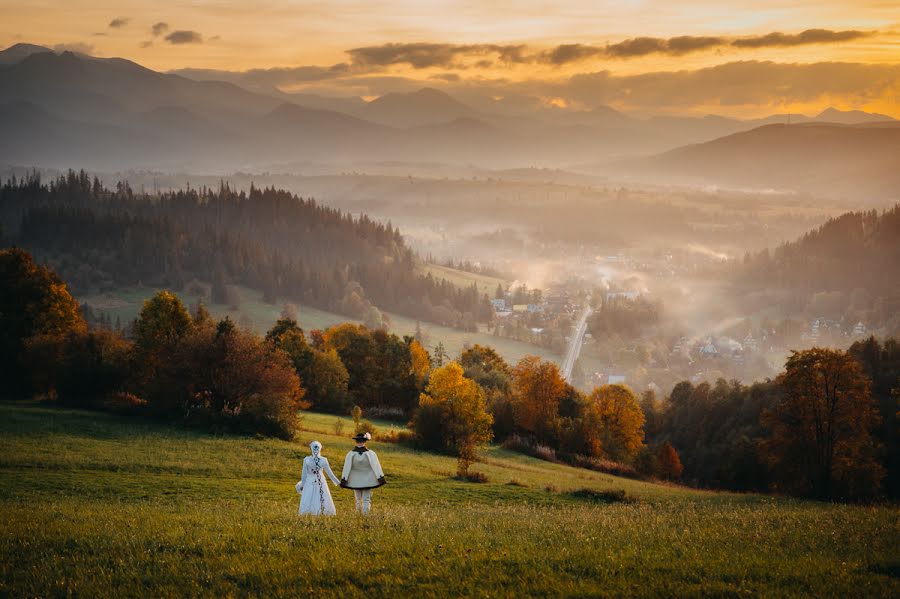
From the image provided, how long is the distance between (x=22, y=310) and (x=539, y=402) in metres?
59.3

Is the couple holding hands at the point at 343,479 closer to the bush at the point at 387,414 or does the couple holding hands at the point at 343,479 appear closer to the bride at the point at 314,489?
the bride at the point at 314,489

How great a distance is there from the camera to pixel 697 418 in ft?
344

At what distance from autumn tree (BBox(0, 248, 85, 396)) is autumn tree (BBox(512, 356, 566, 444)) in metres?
51.7

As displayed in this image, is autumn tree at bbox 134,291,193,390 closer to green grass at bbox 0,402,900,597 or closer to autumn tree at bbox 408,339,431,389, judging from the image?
green grass at bbox 0,402,900,597

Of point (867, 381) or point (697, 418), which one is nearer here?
point (867, 381)

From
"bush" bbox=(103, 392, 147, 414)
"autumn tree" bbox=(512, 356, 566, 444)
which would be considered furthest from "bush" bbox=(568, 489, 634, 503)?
"autumn tree" bbox=(512, 356, 566, 444)

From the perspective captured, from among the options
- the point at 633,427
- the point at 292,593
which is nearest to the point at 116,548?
the point at 292,593

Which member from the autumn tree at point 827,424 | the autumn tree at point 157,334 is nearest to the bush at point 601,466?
the autumn tree at point 827,424

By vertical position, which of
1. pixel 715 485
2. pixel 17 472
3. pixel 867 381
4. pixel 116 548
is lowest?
pixel 715 485

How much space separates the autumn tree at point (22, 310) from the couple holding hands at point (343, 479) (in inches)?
2261

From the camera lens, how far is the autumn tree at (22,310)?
6644cm

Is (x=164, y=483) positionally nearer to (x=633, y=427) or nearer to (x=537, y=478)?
(x=537, y=478)

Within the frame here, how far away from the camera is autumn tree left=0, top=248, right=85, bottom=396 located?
218 ft

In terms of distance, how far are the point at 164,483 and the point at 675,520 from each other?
78.5ft
